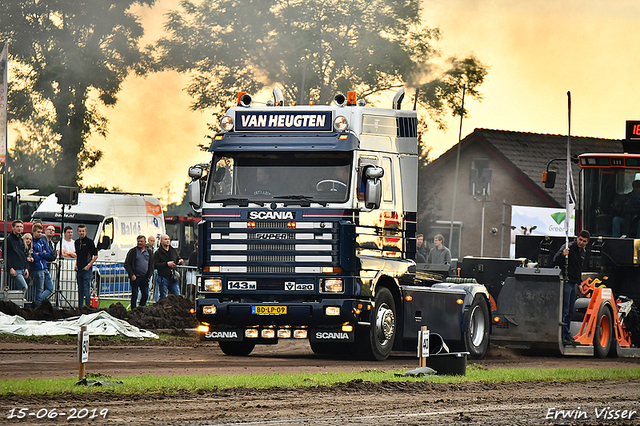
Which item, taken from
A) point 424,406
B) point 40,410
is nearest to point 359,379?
point 424,406

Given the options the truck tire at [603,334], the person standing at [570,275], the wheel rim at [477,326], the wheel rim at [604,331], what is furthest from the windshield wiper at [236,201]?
the wheel rim at [604,331]

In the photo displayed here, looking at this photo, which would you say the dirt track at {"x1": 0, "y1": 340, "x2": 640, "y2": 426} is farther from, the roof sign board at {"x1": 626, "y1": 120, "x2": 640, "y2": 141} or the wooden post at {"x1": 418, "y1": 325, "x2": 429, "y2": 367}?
the roof sign board at {"x1": 626, "y1": 120, "x2": 640, "y2": 141}

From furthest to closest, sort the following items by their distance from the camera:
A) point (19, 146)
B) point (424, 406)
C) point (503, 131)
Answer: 1. point (19, 146)
2. point (503, 131)
3. point (424, 406)

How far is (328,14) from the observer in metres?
38.2

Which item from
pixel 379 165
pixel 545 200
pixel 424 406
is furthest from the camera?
pixel 545 200

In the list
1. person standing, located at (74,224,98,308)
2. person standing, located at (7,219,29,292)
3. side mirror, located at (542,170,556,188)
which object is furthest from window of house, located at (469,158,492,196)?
person standing, located at (7,219,29,292)

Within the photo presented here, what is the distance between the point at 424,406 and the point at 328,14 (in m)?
27.9

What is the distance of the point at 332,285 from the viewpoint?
651 inches

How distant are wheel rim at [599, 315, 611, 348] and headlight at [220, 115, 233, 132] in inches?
303

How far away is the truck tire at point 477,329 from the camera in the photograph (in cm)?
1872

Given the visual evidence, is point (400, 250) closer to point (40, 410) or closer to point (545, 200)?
point (40, 410)

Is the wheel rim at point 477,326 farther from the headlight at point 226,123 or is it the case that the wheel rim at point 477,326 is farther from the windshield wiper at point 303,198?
the headlight at point 226,123

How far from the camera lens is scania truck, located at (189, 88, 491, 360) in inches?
648

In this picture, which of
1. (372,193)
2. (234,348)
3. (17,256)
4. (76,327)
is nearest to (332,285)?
(372,193)
